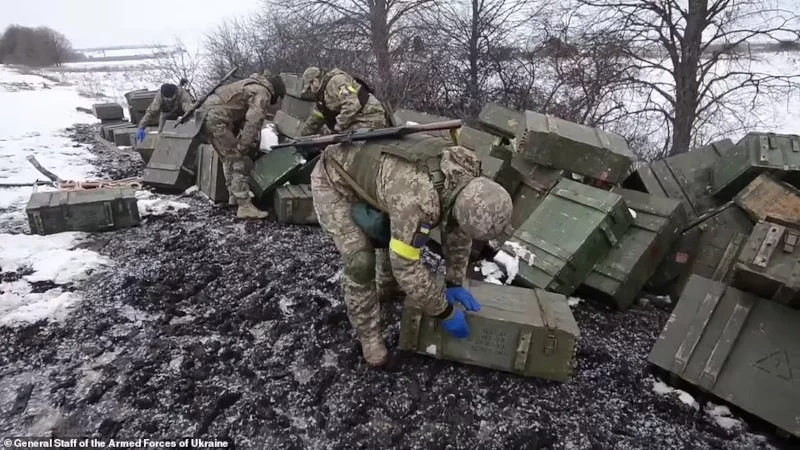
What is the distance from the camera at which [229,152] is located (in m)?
5.48

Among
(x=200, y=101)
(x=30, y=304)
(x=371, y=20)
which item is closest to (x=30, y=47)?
(x=371, y=20)

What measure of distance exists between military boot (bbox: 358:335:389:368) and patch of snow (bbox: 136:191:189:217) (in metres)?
3.72

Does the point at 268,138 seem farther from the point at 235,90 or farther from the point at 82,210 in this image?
the point at 82,210

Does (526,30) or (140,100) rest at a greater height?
(526,30)

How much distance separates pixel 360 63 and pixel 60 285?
8.91 meters

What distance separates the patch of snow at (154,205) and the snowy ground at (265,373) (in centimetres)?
110

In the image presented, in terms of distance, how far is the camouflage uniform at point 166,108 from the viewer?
7.23 metres

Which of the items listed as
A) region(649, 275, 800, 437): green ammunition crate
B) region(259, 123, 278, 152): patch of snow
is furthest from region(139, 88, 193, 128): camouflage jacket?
region(649, 275, 800, 437): green ammunition crate

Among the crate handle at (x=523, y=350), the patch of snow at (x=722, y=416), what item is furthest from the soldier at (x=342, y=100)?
the patch of snow at (x=722, y=416)

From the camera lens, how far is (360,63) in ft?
38.2

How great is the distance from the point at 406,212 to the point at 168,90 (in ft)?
19.9

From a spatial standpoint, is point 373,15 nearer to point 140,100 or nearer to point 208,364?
point 140,100

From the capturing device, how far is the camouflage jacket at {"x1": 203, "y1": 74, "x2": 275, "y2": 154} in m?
5.31

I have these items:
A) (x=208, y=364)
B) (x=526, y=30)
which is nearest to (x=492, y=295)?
(x=208, y=364)
